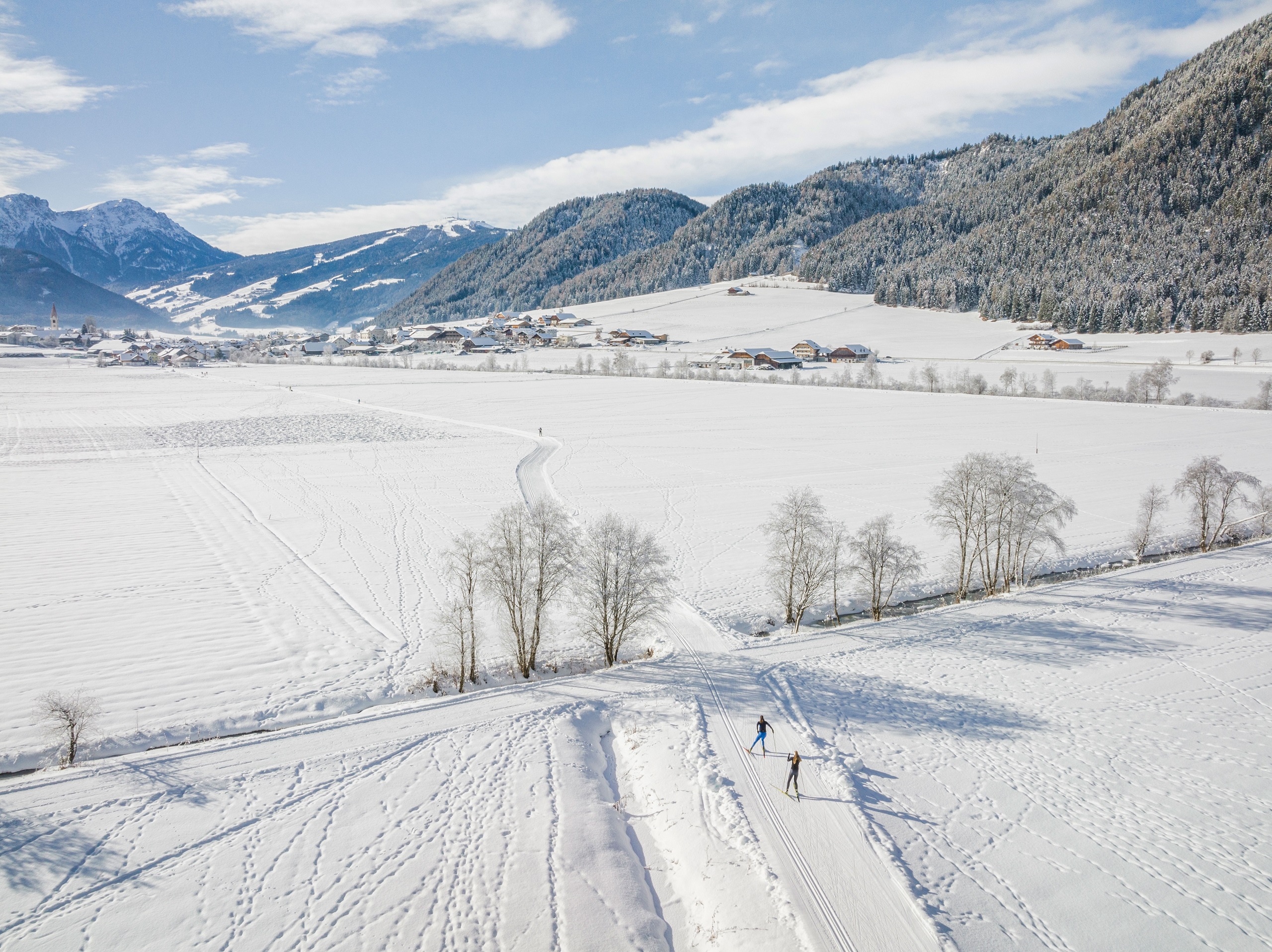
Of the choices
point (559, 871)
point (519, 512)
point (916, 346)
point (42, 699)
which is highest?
point (916, 346)

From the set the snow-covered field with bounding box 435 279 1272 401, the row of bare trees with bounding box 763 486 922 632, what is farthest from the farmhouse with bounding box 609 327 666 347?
the row of bare trees with bounding box 763 486 922 632

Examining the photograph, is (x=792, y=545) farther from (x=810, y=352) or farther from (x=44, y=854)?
(x=810, y=352)

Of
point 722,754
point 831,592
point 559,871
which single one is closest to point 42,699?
point 559,871

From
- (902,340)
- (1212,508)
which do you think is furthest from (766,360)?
(1212,508)

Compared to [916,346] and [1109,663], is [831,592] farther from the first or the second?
[916,346]

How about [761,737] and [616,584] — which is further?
[616,584]

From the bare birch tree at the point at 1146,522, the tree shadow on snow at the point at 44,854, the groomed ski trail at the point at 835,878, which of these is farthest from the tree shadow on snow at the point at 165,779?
the bare birch tree at the point at 1146,522

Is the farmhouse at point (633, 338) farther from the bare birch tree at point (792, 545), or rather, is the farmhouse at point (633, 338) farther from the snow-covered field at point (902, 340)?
the bare birch tree at point (792, 545)
